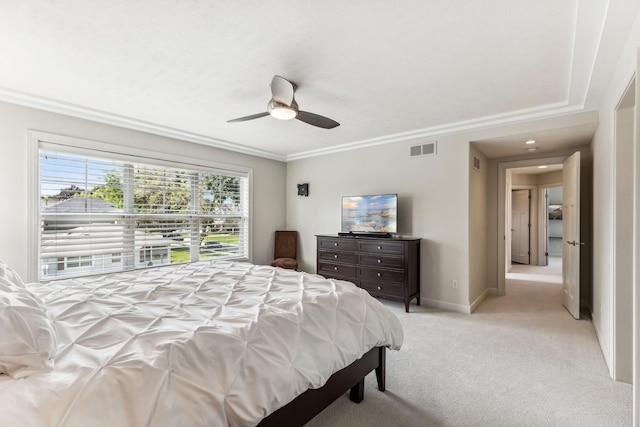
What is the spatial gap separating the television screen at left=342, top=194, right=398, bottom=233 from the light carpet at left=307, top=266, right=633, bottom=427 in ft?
4.60

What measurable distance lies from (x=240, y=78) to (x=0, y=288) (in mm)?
2154

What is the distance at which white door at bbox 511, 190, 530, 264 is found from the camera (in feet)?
26.9

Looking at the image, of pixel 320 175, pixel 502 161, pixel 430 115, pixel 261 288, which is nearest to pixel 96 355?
pixel 261 288

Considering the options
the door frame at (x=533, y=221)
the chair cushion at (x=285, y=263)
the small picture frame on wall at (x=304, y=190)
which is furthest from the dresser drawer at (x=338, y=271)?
the door frame at (x=533, y=221)

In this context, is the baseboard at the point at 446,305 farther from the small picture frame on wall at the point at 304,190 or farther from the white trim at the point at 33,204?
the white trim at the point at 33,204

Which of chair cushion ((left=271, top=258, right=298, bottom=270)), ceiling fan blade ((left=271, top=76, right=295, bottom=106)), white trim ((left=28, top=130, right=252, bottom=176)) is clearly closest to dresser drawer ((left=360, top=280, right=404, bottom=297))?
chair cushion ((left=271, top=258, right=298, bottom=270))

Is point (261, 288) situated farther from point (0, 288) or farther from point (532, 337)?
point (532, 337)

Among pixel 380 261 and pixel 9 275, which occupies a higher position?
pixel 9 275

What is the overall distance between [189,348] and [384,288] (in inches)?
134

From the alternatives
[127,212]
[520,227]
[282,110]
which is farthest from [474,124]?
[520,227]

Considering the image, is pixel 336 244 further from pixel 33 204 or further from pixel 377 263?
pixel 33 204

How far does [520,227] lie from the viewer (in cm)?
829

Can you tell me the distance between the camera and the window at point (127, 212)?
3451 millimetres

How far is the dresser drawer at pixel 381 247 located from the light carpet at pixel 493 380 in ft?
2.96
